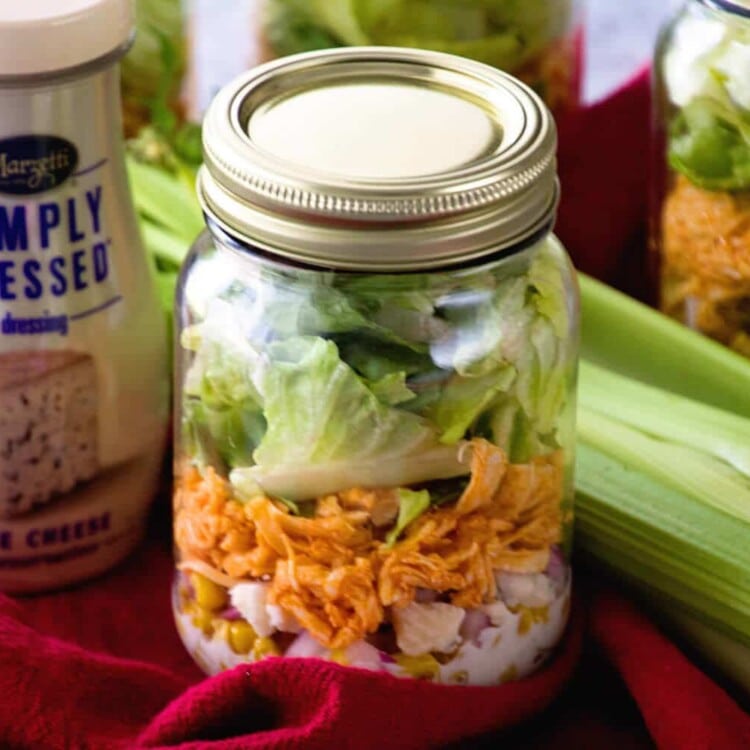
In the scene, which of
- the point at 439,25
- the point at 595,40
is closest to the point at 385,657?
the point at 439,25

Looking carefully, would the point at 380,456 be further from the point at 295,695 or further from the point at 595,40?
the point at 595,40

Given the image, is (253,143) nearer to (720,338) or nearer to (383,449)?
(383,449)

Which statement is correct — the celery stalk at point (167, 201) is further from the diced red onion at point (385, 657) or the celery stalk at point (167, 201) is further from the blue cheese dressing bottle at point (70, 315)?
the diced red onion at point (385, 657)

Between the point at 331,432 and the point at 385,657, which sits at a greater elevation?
the point at 331,432

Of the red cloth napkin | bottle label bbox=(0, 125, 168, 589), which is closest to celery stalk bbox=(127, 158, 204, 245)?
bottle label bbox=(0, 125, 168, 589)

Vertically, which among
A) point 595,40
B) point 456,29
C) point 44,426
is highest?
point 456,29

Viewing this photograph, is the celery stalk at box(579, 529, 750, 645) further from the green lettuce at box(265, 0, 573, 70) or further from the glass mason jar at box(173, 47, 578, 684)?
the green lettuce at box(265, 0, 573, 70)
